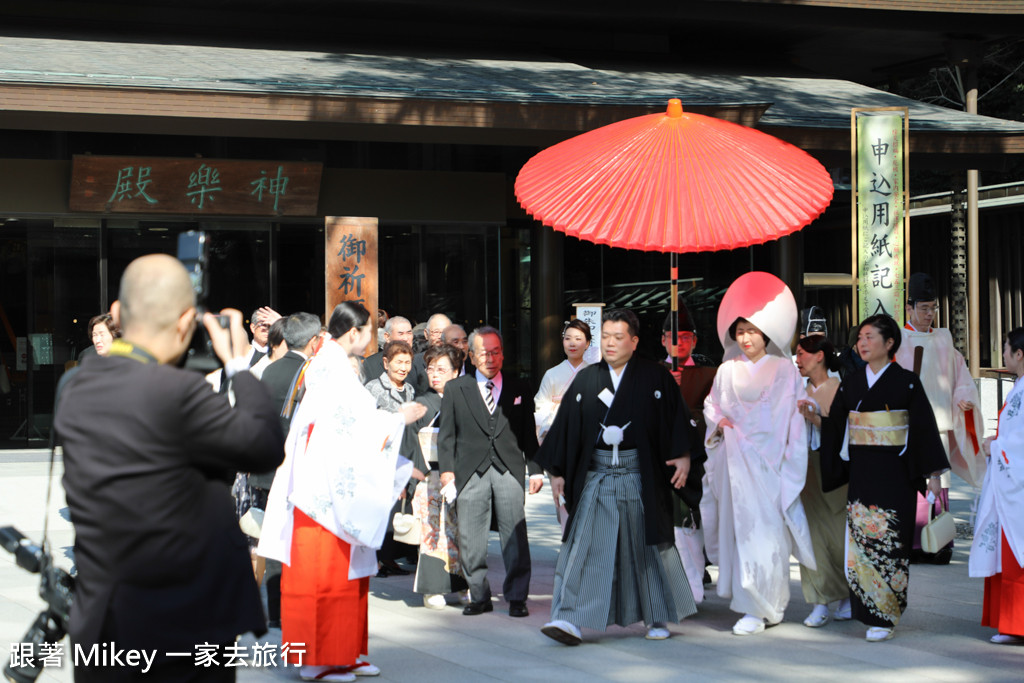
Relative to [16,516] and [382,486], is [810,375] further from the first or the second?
[16,516]

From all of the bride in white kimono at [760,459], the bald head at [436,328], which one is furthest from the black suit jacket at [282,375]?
the bride in white kimono at [760,459]

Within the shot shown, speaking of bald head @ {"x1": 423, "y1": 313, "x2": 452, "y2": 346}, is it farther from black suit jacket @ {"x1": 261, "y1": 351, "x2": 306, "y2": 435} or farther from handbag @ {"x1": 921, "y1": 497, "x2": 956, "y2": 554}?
handbag @ {"x1": 921, "y1": 497, "x2": 956, "y2": 554}

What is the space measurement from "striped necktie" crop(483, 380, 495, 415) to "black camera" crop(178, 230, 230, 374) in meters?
3.58

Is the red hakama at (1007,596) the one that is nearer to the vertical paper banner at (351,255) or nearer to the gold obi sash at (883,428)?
the gold obi sash at (883,428)

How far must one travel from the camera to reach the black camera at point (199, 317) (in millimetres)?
2867

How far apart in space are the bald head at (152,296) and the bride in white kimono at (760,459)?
3811 mm

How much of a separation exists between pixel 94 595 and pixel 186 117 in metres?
8.76

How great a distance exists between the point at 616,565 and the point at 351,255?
4.96 m

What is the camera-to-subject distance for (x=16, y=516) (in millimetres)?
8844

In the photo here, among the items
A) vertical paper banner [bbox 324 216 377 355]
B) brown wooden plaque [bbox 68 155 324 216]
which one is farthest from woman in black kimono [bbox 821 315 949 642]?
brown wooden plaque [bbox 68 155 324 216]

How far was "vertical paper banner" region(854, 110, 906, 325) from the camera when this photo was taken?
813cm

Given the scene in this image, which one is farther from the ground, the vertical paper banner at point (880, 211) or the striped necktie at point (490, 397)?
the vertical paper banner at point (880, 211)

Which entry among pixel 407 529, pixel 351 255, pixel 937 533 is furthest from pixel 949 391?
pixel 351 255

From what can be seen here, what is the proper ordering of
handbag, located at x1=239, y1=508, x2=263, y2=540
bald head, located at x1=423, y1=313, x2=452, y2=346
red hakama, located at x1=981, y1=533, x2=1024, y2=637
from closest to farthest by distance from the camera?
red hakama, located at x1=981, y1=533, x2=1024, y2=637
handbag, located at x1=239, y1=508, x2=263, y2=540
bald head, located at x1=423, y1=313, x2=452, y2=346
